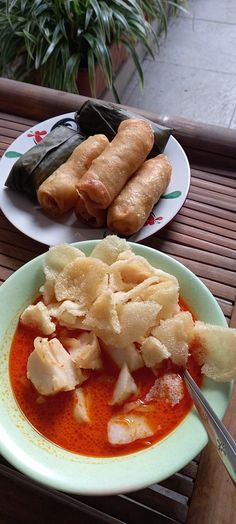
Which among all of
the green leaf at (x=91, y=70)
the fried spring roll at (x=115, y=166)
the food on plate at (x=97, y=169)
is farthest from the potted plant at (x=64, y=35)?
the fried spring roll at (x=115, y=166)

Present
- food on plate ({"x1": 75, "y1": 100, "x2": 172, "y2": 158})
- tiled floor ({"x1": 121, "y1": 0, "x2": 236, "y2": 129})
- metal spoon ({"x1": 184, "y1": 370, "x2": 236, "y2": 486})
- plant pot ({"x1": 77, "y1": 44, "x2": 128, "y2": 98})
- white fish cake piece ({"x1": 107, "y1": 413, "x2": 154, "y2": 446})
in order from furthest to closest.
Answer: tiled floor ({"x1": 121, "y1": 0, "x2": 236, "y2": 129})
plant pot ({"x1": 77, "y1": 44, "x2": 128, "y2": 98})
food on plate ({"x1": 75, "y1": 100, "x2": 172, "y2": 158})
white fish cake piece ({"x1": 107, "y1": 413, "x2": 154, "y2": 446})
metal spoon ({"x1": 184, "y1": 370, "x2": 236, "y2": 486})

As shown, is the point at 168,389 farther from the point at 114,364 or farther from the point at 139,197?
the point at 139,197

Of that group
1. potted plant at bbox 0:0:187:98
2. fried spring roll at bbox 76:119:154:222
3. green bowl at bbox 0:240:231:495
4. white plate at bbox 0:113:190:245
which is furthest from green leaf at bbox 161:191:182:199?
potted plant at bbox 0:0:187:98

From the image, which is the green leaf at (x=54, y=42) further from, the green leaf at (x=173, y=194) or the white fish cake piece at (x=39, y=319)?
the white fish cake piece at (x=39, y=319)

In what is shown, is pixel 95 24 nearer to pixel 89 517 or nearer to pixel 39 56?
pixel 39 56

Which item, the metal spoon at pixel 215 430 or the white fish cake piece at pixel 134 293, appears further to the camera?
the white fish cake piece at pixel 134 293

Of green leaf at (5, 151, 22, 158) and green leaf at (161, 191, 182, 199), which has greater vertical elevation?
green leaf at (5, 151, 22, 158)

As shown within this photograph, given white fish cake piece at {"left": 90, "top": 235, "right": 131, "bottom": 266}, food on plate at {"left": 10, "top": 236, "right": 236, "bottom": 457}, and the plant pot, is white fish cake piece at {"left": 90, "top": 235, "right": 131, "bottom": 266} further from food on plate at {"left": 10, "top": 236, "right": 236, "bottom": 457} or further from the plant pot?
the plant pot
